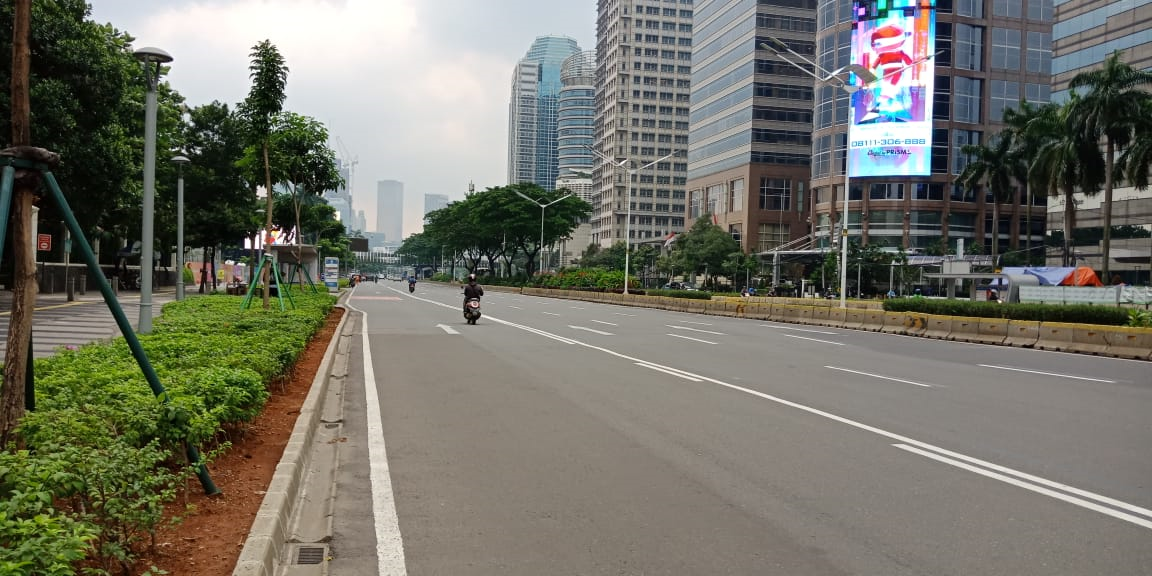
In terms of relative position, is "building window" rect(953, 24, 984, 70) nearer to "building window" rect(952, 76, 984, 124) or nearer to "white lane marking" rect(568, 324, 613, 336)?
"building window" rect(952, 76, 984, 124)

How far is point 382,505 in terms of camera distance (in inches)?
230

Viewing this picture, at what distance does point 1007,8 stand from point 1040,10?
3.94 meters

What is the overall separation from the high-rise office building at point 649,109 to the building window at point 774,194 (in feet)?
180

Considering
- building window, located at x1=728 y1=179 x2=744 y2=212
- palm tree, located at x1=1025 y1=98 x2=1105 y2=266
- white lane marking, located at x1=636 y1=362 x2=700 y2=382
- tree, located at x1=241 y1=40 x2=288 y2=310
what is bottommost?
white lane marking, located at x1=636 y1=362 x2=700 y2=382

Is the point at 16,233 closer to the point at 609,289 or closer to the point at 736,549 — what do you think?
the point at 736,549

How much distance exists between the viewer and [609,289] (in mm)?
59594

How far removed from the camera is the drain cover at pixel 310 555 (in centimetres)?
471

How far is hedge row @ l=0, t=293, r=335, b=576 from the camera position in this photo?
11.6 ft

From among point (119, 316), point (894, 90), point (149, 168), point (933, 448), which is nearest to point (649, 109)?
point (894, 90)

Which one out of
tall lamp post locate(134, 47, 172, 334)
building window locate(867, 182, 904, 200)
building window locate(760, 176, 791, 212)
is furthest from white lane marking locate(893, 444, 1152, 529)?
building window locate(760, 176, 791, 212)

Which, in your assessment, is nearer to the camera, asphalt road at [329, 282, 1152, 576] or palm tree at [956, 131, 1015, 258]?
asphalt road at [329, 282, 1152, 576]

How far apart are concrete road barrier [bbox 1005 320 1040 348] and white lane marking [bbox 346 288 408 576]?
19.4 meters

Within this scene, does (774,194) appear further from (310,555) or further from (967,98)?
(310,555)

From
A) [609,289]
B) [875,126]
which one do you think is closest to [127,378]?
[609,289]
